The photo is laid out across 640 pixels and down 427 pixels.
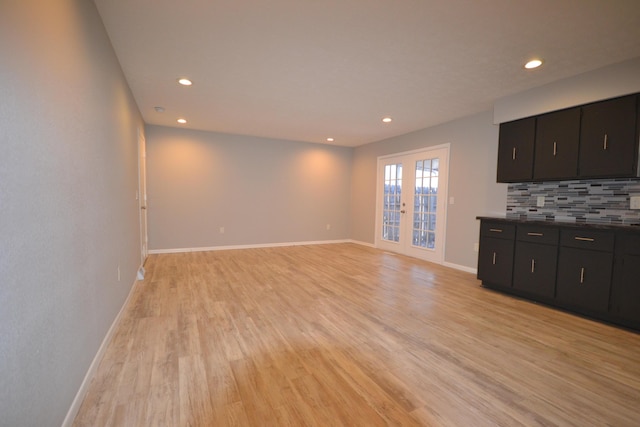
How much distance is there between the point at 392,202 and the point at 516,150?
2.83m

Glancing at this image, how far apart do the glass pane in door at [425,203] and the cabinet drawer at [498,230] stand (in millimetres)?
1398

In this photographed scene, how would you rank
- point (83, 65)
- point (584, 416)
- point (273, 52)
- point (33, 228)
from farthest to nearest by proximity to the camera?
point (273, 52) < point (83, 65) < point (584, 416) < point (33, 228)

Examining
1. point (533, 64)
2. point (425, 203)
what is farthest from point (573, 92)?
point (425, 203)

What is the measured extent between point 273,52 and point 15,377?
2740 millimetres

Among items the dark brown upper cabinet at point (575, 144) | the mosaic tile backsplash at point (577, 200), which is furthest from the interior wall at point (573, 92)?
the mosaic tile backsplash at point (577, 200)

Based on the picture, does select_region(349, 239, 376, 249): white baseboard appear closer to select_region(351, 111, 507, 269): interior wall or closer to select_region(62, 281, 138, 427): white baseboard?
select_region(351, 111, 507, 269): interior wall

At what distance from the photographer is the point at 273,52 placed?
263 centimetres

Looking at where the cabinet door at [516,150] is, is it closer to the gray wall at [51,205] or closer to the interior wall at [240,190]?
the interior wall at [240,190]

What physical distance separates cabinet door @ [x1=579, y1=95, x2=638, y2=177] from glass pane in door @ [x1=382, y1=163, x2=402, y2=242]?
10.5 ft

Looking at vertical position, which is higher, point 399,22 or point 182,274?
point 399,22

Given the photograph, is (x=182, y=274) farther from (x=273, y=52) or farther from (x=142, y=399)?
(x=273, y=52)

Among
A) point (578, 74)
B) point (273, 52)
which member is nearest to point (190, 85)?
point (273, 52)

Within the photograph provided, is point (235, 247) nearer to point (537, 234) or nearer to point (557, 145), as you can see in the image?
point (537, 234)

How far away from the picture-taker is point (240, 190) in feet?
20.4
